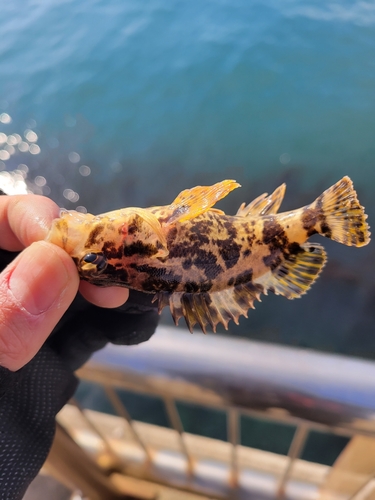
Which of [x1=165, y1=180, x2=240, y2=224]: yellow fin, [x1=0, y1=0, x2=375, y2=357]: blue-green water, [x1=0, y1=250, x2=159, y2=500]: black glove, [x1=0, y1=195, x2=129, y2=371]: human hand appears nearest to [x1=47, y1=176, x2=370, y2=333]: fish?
[x1=165, y1=180, x2=240, y2=224]: yellow fin

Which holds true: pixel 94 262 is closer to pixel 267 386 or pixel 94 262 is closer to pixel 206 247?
pixel 206 247

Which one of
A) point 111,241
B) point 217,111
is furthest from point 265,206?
point 217,111

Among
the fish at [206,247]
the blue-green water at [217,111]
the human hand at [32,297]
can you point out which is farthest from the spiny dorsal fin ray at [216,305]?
the blue-green water at [217,111]

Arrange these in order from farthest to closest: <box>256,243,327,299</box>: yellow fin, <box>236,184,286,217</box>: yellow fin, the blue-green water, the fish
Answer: the blue-green water → <box>236,184,286,217</box>: yellow fin → <box>256,243,327,299</box>: yellow fin → the fish

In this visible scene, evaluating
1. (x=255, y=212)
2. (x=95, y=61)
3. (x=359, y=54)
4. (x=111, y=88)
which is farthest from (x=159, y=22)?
(x=255, y=212)

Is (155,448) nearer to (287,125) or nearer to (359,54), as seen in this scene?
(287,125)

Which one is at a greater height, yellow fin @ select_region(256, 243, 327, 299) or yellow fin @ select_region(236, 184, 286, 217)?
yellow fin @ select_region(236, 184, 286, 217)

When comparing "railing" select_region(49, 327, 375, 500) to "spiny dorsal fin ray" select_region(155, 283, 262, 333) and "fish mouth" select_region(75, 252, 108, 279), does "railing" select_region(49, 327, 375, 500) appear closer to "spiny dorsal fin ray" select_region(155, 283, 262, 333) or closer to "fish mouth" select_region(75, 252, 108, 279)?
"spiny dorsal fin ray" select_region(155, 283, 262, 333)
